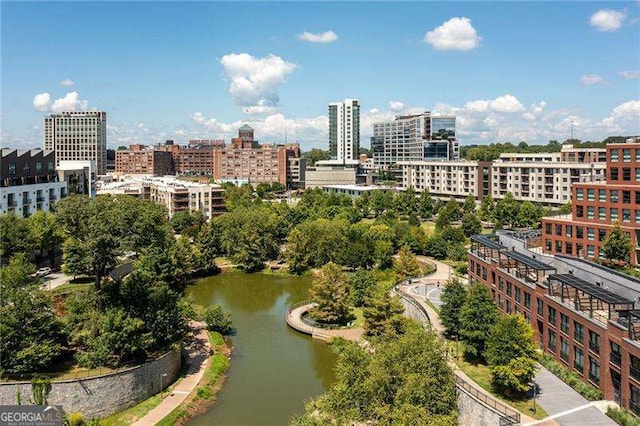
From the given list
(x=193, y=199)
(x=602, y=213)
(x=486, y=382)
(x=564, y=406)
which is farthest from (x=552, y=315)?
(x=193, y=199)

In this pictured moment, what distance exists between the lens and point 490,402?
1795 centimetres

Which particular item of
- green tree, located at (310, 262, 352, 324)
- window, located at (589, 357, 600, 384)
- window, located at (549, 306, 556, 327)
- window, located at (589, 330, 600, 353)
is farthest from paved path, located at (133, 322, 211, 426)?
window, located at (589, 330, 600, 353)

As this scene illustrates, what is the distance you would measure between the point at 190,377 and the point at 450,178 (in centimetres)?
5829

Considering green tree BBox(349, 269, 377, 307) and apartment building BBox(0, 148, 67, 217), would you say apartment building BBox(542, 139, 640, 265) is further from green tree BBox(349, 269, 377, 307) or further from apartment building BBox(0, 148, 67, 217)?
apartment building BBox(0, 148, 67, 217)

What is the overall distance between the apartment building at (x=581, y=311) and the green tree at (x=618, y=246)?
424 centimetres

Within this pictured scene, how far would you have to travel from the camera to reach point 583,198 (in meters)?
33.6

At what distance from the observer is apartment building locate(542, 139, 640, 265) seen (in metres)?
31.7

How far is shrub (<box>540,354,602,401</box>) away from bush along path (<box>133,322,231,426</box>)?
526 inches

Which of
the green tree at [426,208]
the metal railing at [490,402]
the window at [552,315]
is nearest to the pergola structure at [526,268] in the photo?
the window at [552,315]

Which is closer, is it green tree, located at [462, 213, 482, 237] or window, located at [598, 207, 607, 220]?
window, located at [598, 207, 607, 220]

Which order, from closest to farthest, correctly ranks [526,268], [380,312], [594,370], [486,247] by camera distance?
[594,370] → [526,268] → [380,312] → [486,247]

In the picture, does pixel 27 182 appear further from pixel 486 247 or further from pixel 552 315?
pixel 552 315

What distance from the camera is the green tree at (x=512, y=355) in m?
18.3

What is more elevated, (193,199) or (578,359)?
(193,199)
